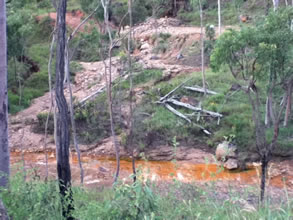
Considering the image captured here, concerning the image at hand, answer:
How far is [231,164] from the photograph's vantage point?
45.2ft

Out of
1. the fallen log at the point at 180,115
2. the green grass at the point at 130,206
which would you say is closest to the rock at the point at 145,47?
the fallen log at the point at 180,115

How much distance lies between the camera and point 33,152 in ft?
53.7

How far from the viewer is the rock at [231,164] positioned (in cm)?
1372

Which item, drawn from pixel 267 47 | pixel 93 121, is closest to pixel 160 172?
pixel 93 121

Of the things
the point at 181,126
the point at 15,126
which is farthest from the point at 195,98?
the point at 15,126

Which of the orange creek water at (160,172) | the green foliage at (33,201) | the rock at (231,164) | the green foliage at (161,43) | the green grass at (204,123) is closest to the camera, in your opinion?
the green foliage at (33,201)

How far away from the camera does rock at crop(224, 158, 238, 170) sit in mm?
13719

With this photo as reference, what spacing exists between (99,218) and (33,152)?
12673mm

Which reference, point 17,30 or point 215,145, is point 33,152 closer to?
point 17,30

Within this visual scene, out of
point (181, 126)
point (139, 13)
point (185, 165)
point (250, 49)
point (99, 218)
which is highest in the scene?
point (139, 13)

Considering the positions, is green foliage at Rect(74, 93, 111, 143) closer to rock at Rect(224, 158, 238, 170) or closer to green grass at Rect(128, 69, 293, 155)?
green grass at Rect(128, 69, 293, 155)

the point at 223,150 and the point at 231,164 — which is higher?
the point at 223,150

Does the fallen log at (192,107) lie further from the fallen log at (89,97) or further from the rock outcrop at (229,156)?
the fallen log at (89,97)

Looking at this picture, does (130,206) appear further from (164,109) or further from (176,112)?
(164,109)
